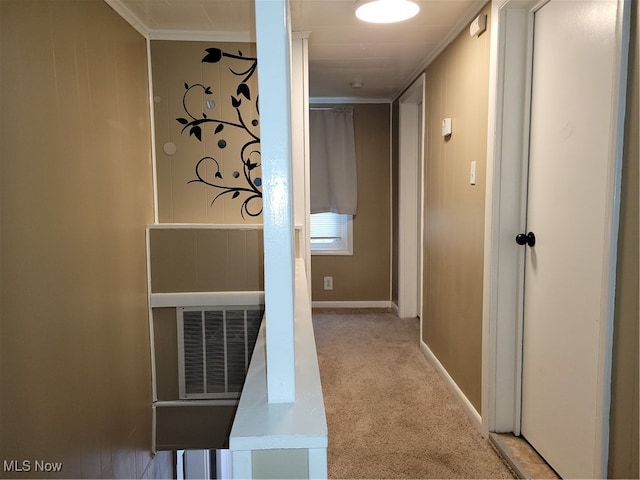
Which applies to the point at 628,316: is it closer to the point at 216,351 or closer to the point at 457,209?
the point at 457,209

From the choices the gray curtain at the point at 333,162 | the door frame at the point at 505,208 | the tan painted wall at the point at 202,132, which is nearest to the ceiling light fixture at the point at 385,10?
the door frame at the point at 505,208

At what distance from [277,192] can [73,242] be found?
4.13 feet

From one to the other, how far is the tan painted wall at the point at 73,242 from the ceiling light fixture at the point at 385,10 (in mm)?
1195

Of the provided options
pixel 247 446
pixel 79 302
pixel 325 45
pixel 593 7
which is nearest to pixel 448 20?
pixel 325 45

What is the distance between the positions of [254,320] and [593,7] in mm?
2174

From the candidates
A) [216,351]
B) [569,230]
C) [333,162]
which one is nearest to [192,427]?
[216,351]

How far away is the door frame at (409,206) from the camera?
430 centimetres

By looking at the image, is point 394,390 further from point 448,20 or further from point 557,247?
point 448,20

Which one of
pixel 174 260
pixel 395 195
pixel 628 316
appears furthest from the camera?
pixel 395 195

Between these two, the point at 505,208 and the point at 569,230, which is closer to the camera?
the point at 569,230

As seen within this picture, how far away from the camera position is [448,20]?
248 cm

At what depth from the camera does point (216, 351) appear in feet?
9.05

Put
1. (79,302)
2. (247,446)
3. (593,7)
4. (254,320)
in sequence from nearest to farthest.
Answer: (247,446), (593,7), (79,302), (254,320)

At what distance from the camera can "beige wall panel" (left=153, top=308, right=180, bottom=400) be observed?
271 cm
